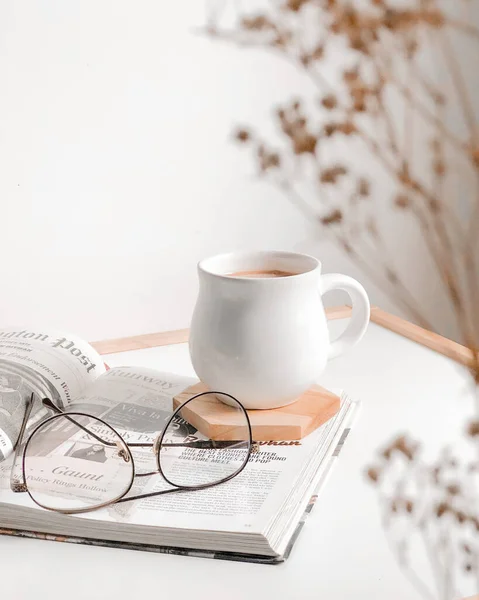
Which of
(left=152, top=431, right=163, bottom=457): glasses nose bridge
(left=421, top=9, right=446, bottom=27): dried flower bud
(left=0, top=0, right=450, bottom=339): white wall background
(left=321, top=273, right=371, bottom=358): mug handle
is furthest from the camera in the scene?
(left=0, top=0, right=450, bottom=339): white wall background

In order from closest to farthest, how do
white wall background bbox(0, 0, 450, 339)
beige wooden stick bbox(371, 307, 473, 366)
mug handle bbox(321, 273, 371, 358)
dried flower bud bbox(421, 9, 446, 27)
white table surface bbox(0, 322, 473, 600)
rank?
dried flower bud bbox(421, 9, 446, 27) → white table surface bbox(0, 322, 473, 600) → mug handle bbox(321, 273, 371, 358) → beige wooden stick bbox(371, 307, 473, 366) → white wall background bbox(0, 0, 450, 339)

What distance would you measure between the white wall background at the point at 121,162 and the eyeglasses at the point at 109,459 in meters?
0.73

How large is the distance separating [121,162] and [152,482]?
2.91 ft

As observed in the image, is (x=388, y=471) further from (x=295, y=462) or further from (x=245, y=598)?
(x=245, y=598)

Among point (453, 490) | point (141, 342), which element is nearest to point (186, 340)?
point (141, 342)

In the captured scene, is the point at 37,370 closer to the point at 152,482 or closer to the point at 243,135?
the point at 152,482

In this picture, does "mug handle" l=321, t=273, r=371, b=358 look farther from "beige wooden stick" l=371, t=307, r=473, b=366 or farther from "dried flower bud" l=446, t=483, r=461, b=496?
"dried flower bud" l=446, t=483, r=461, b=496

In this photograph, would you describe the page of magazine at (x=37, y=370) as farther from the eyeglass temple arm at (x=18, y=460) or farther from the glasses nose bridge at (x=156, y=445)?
the glasses nose bridge at (x=156, y=445)

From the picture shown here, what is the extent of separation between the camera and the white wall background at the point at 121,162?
1287 mm

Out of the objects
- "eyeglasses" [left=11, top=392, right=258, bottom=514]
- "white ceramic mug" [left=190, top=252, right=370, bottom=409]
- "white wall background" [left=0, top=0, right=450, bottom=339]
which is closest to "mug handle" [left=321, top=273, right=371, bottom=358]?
"white ceramic mug" [left=190, top=252, right=370, bottom=409]

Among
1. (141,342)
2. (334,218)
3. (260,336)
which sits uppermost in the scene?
(334,218)

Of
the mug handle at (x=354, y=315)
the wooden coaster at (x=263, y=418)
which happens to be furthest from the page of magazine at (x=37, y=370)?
the mug handle at (x=354, y=315)

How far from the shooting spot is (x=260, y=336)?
696mm

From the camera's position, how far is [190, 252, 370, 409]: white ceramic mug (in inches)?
27.4
